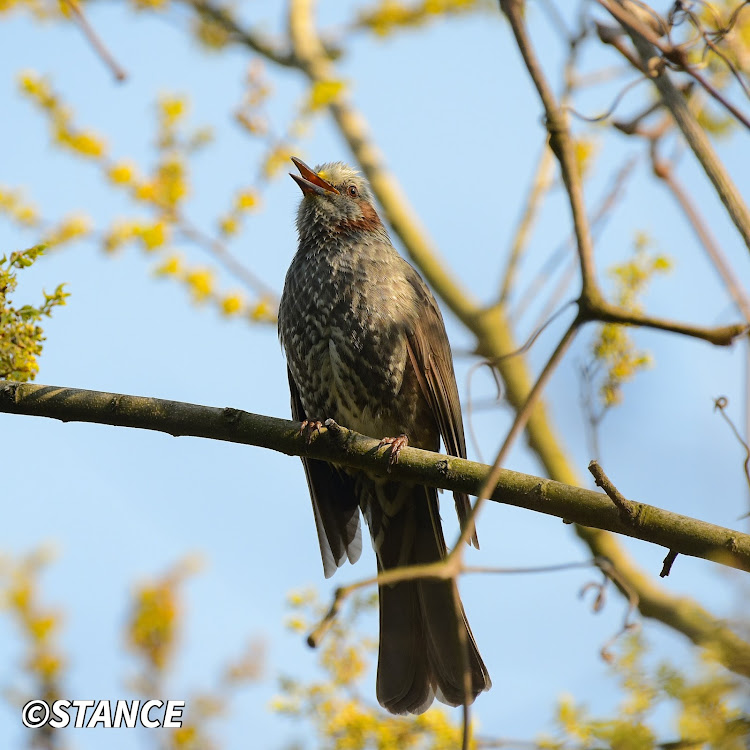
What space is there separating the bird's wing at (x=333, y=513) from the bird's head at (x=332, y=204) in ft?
3.02

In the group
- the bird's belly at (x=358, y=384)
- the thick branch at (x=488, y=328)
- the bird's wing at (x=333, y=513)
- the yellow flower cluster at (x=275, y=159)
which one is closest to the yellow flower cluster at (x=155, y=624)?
the bird's wing at (x=333, y=513)

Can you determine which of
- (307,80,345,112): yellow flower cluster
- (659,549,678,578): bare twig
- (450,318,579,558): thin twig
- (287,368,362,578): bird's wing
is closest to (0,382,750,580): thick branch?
(659,549,678,578): bare twig

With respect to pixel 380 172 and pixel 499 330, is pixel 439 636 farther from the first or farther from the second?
pixel 380 172

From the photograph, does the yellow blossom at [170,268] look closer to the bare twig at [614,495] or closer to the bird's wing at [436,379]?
the bird's wing at [436,379]

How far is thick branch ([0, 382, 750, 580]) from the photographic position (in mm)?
3049

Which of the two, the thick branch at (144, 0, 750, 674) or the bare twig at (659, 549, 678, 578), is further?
the thick branch at (144, 0, 750, 674)

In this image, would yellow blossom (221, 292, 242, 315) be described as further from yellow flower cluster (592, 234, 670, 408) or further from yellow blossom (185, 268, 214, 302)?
yellow flower cluster (592, 234, 670, 408)

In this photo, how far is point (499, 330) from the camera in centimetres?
676

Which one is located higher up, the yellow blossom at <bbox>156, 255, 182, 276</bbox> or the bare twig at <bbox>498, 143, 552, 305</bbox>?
the bare twig at <bbox>498, 143, 552, 305</bbox>

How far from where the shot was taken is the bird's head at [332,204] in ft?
18.4

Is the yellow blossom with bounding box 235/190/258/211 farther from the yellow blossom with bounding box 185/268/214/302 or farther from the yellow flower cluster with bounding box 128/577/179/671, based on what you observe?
the yellow flower cluster with bounding box 128/577/179/671

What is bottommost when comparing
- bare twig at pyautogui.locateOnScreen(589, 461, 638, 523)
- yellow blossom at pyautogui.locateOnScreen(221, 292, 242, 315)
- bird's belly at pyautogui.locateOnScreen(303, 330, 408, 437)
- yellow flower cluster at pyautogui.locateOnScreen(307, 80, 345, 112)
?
bare twig at pyautogui.locateOnScreen(589, 461, 638, 523)

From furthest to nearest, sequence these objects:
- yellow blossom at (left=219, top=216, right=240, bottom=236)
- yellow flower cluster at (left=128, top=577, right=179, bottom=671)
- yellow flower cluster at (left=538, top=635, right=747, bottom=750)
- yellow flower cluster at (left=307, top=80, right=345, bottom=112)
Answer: yellow blossom at (left=219, top=216, right=240, bottom=236) → yellow flower cluster at (left=307, top=80, right=345, bottom=112) → yellow flower cluster at (left=128, top=577, right=179, bottom=671) → yellow flower cluster at (left=538, top=635, right=747, bottom=750)

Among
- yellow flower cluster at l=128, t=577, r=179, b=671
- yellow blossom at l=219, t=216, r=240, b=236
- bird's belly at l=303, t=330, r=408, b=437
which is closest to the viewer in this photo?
yellow flower cluster at l=128, t=577, r=179, b=671
